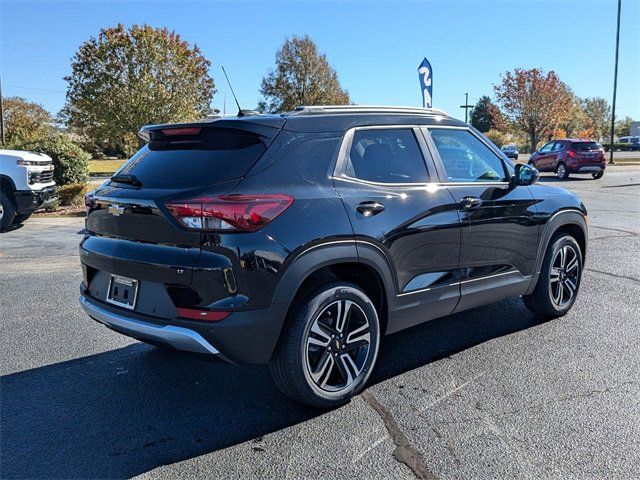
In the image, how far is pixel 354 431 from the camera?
3098 mm

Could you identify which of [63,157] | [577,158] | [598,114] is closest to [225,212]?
[63,157]

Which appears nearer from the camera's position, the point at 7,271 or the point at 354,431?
the point at 354,431

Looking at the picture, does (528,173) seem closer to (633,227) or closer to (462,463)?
(462,463)

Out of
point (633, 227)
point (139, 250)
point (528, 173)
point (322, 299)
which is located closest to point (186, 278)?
point (139, 250)

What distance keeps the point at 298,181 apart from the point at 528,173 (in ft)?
7.68

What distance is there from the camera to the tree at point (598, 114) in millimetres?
96675

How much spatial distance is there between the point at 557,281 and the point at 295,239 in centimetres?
307

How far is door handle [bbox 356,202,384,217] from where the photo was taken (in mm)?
3371

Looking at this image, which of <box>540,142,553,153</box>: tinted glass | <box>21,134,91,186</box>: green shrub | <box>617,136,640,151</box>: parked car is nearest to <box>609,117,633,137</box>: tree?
<box>617,136,640,151</box>: parked car

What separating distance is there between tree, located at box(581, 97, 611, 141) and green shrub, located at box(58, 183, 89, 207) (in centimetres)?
9722

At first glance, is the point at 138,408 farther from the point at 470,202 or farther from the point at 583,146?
the point at 583,146

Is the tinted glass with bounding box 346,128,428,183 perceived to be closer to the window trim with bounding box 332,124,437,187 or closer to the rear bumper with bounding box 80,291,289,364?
the window trim with bounding box 332,124,437,187

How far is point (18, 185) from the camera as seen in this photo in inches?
411

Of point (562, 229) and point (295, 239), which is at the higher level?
point (295, 239)
